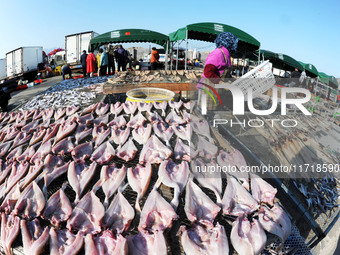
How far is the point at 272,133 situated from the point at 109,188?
2372mm

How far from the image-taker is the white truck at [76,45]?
17656mm

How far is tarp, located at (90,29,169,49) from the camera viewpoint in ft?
46.6

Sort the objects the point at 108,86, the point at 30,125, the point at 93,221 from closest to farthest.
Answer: the point at 93,221, the point at 30,125, the point at 108,86

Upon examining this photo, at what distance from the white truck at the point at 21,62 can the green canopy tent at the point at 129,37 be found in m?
6.25

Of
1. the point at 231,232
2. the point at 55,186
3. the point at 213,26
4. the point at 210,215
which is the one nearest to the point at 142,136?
the point at 55,186

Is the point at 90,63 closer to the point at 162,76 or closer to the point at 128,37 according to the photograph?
the point at 128,37

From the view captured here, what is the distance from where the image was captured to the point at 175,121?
3066mm

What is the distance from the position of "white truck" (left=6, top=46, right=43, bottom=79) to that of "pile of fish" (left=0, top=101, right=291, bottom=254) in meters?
17.0

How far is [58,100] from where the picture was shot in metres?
6.76

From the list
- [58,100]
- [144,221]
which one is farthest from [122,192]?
[58,100]

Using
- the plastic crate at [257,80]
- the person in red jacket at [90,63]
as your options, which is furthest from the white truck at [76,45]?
the plastic crate at [257,80]

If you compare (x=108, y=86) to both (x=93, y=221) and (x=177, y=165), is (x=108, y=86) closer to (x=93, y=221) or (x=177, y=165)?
(x=177, y=165)

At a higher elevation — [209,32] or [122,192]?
[209,32]

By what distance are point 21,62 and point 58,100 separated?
512 inches
